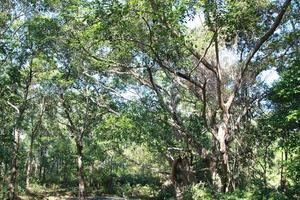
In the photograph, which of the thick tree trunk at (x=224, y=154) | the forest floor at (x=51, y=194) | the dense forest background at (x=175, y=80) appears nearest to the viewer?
the dense forest background at (x=175, y=80)

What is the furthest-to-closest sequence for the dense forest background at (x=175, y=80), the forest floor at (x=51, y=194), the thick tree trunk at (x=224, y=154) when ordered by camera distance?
the forest floor at (x=51, y=194), the thick tree trunk at (x=224, y=154), the dense forest background at (x=175, y=80)

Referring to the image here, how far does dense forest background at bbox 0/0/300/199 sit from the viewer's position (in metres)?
10.7

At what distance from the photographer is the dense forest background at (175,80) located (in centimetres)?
1074

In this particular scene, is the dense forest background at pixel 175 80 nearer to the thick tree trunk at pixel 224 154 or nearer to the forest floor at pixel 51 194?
the thick tree trunk at pixel 224 154

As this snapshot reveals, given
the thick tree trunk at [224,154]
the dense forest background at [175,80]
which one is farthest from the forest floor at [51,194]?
the thick tree trunk at [224,154]

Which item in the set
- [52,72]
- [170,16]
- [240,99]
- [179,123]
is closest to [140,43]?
[170,16]

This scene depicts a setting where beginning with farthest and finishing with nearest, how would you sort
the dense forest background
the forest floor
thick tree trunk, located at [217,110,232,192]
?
1. the forest floor
2. thick tree trunk, located at [217,110,232,192]
3. the dense forest background

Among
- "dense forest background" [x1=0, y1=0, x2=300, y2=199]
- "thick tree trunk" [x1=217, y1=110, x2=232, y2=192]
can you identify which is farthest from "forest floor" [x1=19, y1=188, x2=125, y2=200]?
"thick tree trunk" [x1=217, y1=110, x2=232, y2=192]

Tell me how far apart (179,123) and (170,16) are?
469 centimetres

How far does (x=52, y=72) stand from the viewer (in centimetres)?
1931

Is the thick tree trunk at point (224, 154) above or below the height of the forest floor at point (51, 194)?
above

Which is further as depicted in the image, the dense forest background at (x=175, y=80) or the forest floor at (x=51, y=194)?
the forest floor at (x=51, y=194)

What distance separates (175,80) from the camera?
46.7 ft

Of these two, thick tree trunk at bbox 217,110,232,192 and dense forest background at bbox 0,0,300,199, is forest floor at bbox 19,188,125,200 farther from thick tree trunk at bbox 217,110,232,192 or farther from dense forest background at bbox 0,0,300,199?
thick tree trunk at bbox 217,110,232,192
